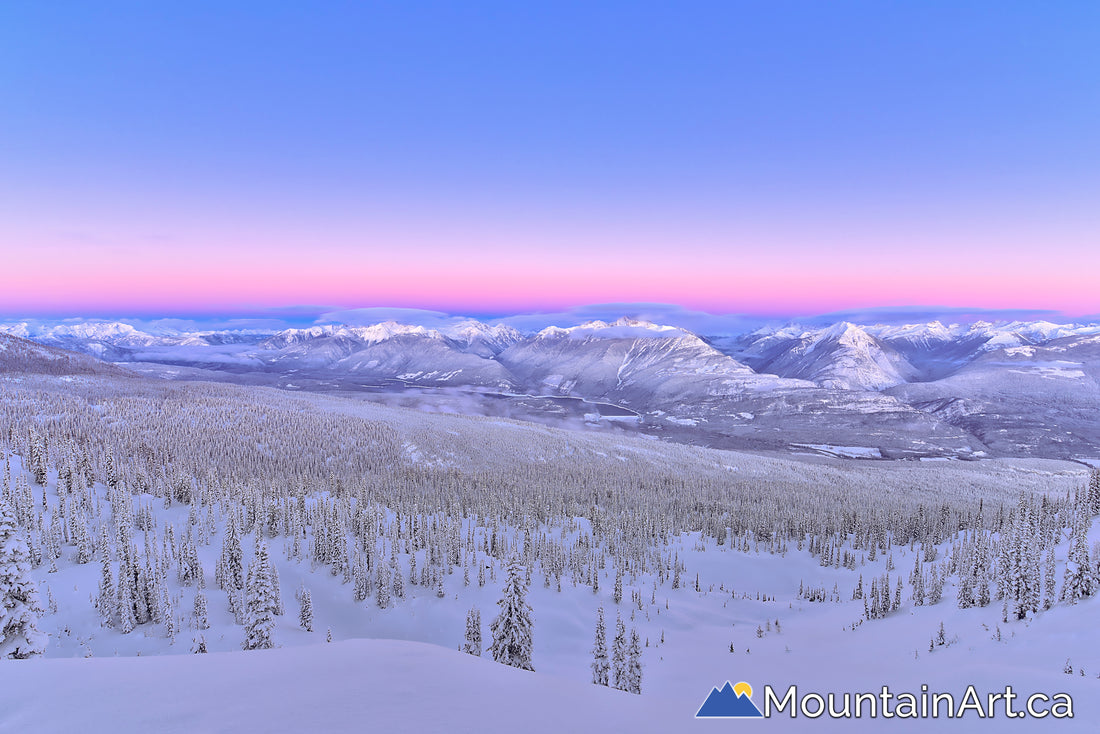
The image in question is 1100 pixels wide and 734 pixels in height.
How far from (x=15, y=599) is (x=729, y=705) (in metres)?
35.8

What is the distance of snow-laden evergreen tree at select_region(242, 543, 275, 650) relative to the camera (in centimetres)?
3131

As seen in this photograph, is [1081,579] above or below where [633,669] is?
above

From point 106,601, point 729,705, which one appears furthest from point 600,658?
point 106,601

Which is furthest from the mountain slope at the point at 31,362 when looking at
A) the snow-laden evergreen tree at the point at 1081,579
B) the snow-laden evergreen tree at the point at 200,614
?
the snow-laden evergreen tree at the point at 1081,579

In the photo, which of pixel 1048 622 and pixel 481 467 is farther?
pixel 481 467

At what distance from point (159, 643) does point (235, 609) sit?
6.72 metres

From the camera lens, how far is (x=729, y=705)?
21.1 m

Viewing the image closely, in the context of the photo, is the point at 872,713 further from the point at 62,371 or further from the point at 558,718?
the point at 62,371

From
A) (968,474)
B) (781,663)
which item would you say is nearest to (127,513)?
(781,663)

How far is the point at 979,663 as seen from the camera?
999 inches

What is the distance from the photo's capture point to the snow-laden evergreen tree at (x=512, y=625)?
3056 centimetres

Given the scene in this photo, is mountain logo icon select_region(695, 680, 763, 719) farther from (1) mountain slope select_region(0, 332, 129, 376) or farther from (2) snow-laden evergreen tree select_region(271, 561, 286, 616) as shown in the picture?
(1) mountain slope select_region(0, 332, 129, 376)

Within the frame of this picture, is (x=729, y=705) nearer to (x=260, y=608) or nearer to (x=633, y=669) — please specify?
(x=633, y=669)

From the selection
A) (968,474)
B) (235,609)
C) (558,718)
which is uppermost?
(558,718)
